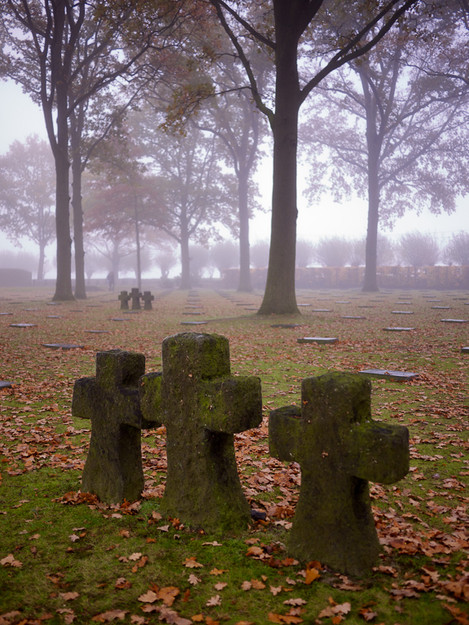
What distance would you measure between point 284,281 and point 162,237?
54.2m

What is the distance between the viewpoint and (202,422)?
281 centimetres

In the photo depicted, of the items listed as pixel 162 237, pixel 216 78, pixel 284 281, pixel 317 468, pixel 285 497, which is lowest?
pixel 285 497

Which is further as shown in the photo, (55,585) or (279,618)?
(55,585)

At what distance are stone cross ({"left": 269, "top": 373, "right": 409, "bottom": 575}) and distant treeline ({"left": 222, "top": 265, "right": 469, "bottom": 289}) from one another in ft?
156

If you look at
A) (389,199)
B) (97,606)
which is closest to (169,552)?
(97,606)

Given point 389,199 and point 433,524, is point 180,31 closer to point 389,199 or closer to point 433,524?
point 433,524

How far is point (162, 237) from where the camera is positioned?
220 ft

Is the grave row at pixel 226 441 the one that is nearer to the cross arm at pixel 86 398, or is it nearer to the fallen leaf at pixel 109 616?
the cross arm at pixel 86 398

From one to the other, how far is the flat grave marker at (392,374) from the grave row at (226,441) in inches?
183

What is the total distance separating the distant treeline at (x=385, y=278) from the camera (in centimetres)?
4547

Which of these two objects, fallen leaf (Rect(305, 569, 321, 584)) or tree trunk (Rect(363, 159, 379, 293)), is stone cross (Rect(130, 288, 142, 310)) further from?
fallen leaf (Rect(305, 569, 321, 584))

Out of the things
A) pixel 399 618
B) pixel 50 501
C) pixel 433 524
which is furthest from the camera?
pixel 50 501

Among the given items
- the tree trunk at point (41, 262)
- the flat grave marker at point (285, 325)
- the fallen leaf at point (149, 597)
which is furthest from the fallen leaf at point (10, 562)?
the tree trunk at point (41, 262)

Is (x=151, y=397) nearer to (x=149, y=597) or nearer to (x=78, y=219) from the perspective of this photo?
(x=149, y=597)
